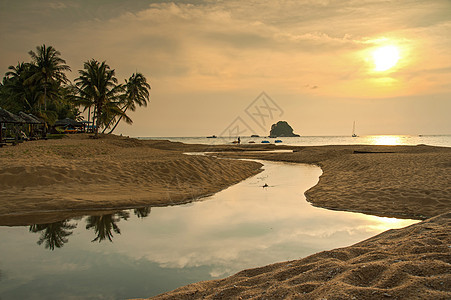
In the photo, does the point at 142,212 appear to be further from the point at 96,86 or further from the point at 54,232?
the point at 96,86

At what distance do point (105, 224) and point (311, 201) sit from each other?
22.2 ft

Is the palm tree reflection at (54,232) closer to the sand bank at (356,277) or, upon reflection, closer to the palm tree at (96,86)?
the sand bank at (356,277)

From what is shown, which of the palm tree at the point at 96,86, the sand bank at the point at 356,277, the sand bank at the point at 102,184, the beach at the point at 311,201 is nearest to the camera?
the sand bank at the point at 356,277

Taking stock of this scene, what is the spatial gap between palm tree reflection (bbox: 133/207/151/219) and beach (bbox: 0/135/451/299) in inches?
16.2

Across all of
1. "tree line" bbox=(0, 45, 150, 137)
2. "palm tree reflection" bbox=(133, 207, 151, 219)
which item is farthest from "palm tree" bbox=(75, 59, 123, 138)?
"palm tree reflection" bbox=(133, 207, 151, 219)

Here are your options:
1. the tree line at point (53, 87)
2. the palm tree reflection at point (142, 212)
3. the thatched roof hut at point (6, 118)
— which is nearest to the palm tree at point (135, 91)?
the tree line at point (53, 87)

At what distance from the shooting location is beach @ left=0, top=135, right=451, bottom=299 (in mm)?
3021

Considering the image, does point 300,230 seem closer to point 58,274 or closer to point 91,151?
point 58,274

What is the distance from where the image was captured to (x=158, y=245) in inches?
235

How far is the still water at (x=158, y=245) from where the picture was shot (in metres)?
4.32

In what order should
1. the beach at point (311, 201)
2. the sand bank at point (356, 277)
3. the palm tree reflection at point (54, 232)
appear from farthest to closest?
the palm tree reflection at point (54, 232) < the beach at point (311, 201) < the sand bank at point (356, 277)

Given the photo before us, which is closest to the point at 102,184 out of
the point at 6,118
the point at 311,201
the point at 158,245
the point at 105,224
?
the point at 105,224

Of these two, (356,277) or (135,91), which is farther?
(135,91)

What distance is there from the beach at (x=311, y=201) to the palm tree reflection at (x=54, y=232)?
59cm
